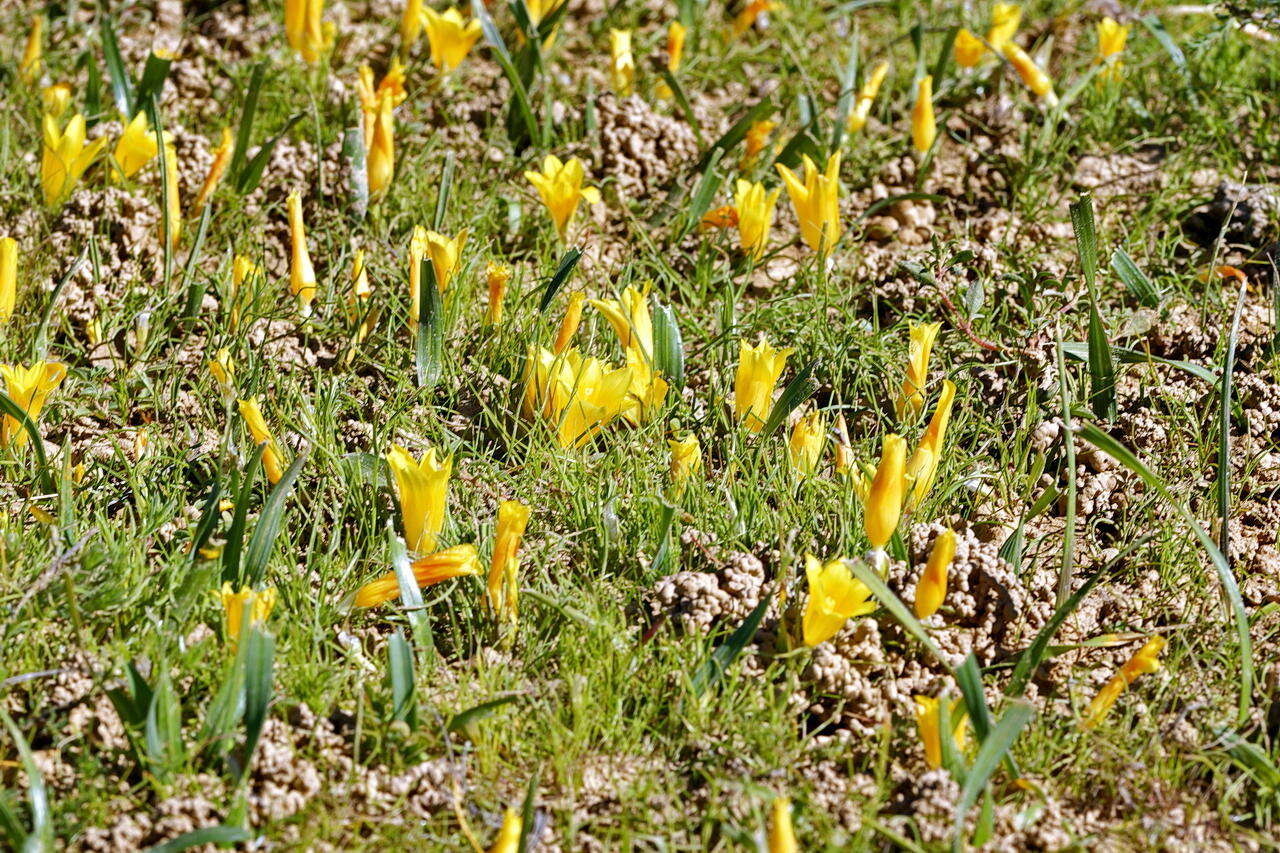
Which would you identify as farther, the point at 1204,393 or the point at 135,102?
the point at 135,102

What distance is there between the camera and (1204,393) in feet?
9.37

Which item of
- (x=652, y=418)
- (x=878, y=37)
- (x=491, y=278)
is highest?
(x=878, y=37)

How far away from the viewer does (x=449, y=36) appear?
3.45 m

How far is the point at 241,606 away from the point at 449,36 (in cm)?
181

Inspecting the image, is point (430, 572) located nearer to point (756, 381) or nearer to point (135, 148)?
point (756, 381)

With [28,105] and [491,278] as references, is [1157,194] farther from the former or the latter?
→ [28,105]

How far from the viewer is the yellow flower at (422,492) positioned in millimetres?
2287

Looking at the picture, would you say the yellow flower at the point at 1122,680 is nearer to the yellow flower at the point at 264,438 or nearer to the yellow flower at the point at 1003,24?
the yellow flower at the point at 264,438

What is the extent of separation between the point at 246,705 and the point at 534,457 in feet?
2.52

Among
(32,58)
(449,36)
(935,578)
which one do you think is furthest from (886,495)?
(32,58)

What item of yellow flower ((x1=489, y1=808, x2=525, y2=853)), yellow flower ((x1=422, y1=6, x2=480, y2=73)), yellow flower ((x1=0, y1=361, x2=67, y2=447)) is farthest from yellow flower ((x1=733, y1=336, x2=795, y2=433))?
yellow flower ((x1=422, y1=6, x2=480, y2=73))

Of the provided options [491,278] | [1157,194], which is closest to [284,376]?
[491,278]

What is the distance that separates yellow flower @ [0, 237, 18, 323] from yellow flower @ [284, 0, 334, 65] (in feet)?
3.28

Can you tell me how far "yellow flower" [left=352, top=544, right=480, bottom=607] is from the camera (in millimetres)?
2219
